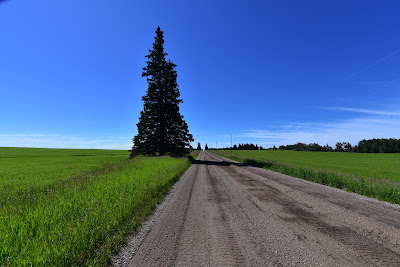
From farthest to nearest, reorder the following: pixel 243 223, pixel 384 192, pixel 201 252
Result: pixel 384 192, pixel 243 223, pixel 201 252

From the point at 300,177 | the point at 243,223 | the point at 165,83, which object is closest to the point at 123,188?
the point at 243,223

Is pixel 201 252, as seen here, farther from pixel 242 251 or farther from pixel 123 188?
pixel 123 188

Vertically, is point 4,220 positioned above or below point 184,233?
above

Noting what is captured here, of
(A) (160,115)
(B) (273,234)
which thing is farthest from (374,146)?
(B) (273,234)

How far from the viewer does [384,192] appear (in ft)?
28.9

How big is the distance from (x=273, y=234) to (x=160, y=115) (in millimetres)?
26585

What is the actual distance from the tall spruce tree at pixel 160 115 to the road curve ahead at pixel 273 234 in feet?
72.8

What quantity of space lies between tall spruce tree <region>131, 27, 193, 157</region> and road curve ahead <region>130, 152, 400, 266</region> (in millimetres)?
22194

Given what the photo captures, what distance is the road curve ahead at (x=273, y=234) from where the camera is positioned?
3453 millimetres

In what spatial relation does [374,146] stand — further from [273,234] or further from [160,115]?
[273,234]

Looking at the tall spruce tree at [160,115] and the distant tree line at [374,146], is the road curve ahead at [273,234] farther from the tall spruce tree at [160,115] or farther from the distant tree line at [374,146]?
the distant tree line at [374,146]

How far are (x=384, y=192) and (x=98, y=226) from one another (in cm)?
1256

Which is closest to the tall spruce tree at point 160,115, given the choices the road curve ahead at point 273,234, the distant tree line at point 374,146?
the road curve ahead at point 273,234

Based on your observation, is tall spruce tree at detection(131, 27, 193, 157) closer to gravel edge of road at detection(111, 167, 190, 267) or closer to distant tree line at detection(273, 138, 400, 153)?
gravel edge of road at detection(111, 167, 190, 267)
